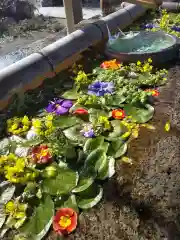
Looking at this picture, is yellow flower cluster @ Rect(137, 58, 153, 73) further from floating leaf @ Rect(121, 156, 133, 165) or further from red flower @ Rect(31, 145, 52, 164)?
red flower @ Rect(31, 145, 52, 164)

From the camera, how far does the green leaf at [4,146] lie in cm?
252

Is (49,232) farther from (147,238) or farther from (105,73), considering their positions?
(105,73)

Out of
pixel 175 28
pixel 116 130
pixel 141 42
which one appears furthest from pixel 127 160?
pixel 175 28

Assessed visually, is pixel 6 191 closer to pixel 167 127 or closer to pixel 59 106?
pixel 59 106

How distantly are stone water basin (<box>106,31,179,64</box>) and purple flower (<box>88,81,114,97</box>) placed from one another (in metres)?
0.73

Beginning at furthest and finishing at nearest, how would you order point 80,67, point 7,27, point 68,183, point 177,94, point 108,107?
1. point 7,27
2. point 80,67
3. point 177,94
4. point 108,107
5. point 68,183

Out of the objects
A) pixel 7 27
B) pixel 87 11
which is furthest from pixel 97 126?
pixel 87 11

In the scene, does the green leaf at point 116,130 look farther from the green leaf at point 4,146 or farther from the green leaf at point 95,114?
the green leaf at point 4,146

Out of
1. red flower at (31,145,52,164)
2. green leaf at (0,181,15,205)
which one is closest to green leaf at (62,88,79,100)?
red flower at (31,145,52,164)

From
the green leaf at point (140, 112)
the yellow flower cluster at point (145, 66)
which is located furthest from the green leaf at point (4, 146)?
the yellow flower cluster at point (145, 66)

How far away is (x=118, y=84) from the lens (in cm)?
332

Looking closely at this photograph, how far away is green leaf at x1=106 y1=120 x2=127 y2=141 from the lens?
8.51 ft

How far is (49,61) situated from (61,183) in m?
1.85

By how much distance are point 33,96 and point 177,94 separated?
1.54 m
